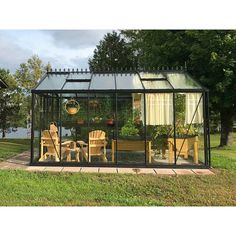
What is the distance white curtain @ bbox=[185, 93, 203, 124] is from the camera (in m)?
9.06

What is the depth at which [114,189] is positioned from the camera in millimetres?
6906

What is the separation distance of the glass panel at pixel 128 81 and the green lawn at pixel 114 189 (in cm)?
282

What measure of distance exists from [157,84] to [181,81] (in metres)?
0.81

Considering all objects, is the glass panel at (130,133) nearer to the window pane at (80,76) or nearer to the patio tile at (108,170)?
the patio tile at (108,170)

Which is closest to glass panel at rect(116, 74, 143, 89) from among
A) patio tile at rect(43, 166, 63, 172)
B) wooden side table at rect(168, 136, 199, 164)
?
wooden side table at rect(168, 136, 199, 164)

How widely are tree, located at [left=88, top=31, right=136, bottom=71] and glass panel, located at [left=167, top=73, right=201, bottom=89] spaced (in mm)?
16922

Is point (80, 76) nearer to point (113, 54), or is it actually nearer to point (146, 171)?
point (146, 171)

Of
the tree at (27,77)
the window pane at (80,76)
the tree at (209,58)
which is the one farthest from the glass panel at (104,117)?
the tree at (27,77)

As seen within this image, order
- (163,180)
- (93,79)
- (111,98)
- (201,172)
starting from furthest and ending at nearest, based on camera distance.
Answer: (111,98), (93,79), (201,172), (163,180)

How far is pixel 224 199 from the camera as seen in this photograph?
647cm
